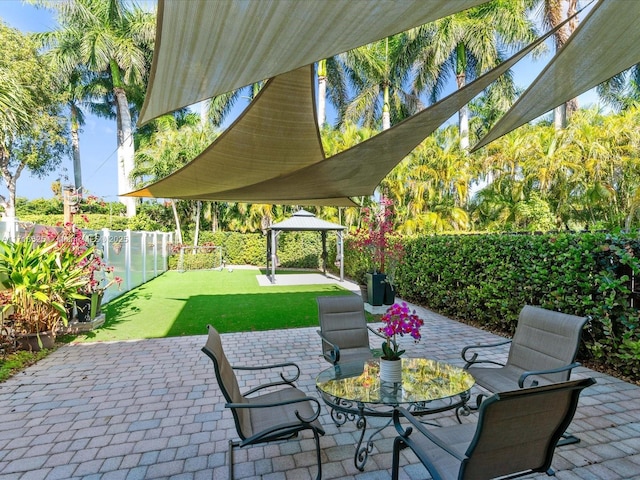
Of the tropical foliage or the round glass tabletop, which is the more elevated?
the tropical foliage

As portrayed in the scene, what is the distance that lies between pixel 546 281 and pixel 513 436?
3.93m

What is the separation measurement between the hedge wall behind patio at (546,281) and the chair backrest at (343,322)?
113 inches

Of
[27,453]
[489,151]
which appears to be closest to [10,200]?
[27,453]

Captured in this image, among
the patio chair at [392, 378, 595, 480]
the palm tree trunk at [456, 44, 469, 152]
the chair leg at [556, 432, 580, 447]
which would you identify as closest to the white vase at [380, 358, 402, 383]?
the patio chair at [392, 378, 595, 480]

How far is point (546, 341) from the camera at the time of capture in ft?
10.8

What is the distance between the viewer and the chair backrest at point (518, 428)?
1.77 metres

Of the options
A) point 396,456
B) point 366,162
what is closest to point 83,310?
point 366,162

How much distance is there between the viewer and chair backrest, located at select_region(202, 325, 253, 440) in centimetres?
234

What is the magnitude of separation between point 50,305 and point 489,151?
16.4m

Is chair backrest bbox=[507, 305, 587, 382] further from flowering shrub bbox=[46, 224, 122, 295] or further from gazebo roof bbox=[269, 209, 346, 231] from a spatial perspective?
gazebo roof bbox=[269, 209, 346, 231]

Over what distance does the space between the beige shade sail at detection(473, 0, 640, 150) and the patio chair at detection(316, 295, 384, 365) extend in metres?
2.76

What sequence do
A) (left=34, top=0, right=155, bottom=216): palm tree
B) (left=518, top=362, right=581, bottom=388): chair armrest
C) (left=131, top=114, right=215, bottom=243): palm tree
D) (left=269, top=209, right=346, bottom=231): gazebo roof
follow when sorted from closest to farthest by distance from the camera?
(left=518, top=362, right=581, bottom=388): chair armrest → (left=269, top=209, right=346, bottom=231): gazebo roof → (left=131, top=114, right=215, bottom=243): palm tree → (left=34, top=0, right=155, bottom=216): palm tree

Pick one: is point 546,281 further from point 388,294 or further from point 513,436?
point 513,436

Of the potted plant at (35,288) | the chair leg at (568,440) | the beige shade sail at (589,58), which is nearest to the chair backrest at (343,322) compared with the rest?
the chair leg at (568,440)
